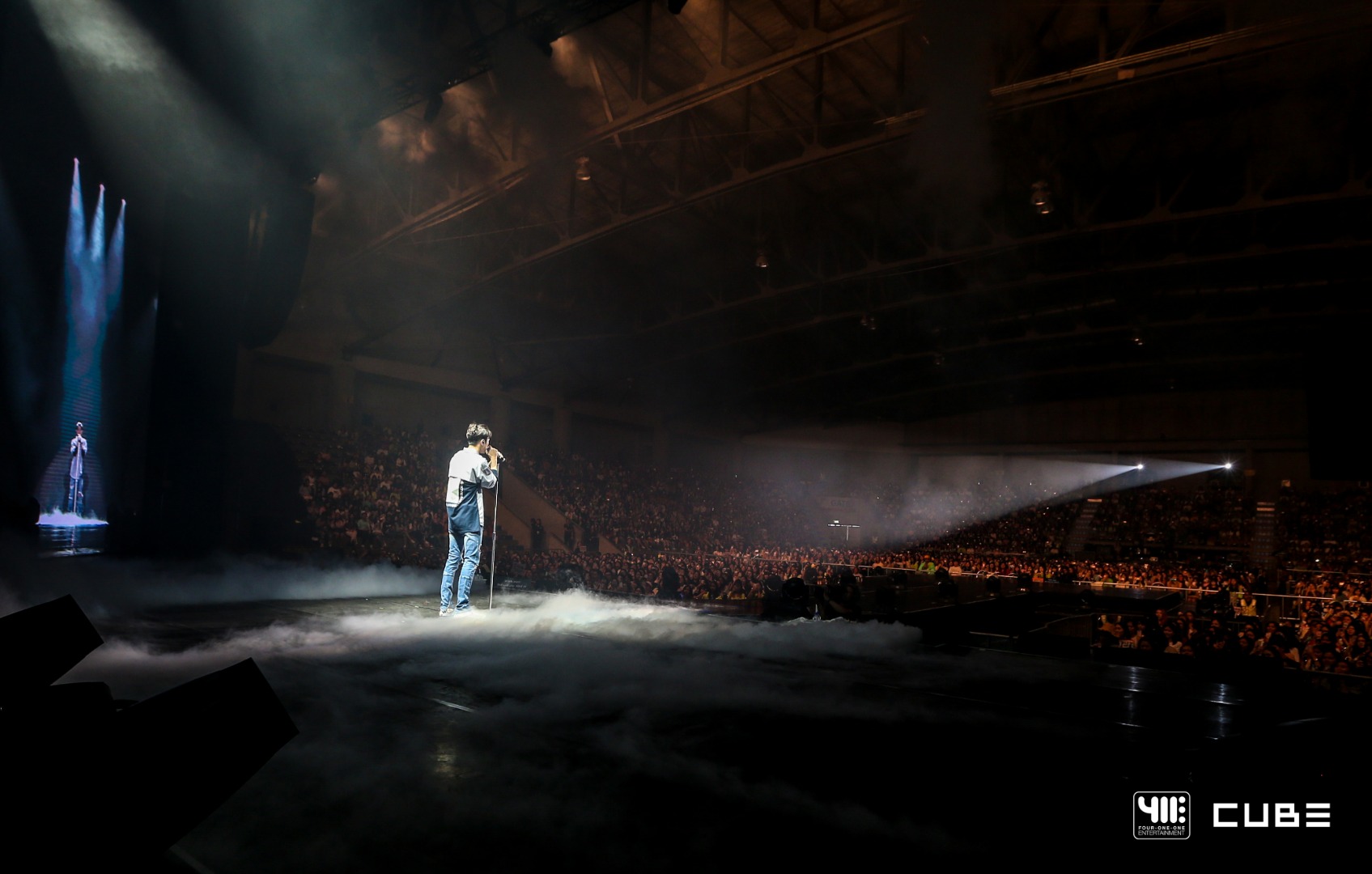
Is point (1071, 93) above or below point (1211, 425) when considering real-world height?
above

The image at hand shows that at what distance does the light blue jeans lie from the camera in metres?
5.90

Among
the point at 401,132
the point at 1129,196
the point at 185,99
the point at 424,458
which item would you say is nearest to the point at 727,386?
the point at 424,458

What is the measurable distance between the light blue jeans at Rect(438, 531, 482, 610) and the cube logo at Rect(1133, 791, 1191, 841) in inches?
195

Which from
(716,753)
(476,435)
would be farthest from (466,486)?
(716,753)

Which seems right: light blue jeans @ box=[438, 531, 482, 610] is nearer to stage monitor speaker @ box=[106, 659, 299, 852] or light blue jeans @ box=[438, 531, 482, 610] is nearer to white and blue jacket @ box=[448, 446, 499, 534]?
white and blue jacket @ box=[448, 446, 499, 534]

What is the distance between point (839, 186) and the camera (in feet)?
48.9

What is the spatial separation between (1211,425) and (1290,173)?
1834 cm

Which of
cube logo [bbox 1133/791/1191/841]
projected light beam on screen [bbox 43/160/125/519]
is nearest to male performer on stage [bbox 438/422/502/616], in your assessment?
cube logo [bbox 1133/791/1191/841]

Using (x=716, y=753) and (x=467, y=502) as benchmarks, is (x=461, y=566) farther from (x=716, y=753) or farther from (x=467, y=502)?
(x=716, y=753)

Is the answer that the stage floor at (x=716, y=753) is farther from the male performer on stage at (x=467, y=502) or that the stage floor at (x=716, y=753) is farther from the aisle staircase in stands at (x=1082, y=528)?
the aisle staircase in stands at (x=1082, y=528)

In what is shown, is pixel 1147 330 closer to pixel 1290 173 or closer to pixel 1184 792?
pixel 1290 173

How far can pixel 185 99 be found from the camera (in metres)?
6.53

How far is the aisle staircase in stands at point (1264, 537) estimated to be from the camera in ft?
77.9

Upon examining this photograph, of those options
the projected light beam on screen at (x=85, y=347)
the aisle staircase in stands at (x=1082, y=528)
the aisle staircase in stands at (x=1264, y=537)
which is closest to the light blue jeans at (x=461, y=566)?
the projected light beam on screen at (x=85, y=347)
